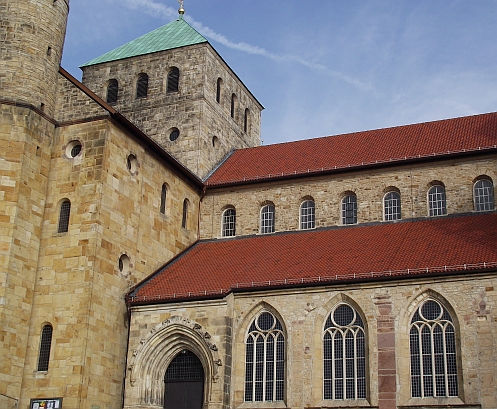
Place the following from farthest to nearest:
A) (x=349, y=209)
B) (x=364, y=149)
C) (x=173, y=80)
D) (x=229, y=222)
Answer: (x=173, y=80), (x=364, y=149), (x=229, y=222), (x=349, y=209)

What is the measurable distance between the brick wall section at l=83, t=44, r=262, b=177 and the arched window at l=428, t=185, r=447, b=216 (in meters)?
10.9

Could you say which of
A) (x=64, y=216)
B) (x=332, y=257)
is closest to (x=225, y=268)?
(x=332, y=257)

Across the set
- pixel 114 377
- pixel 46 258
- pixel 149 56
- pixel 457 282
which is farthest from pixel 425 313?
pixel 149 56

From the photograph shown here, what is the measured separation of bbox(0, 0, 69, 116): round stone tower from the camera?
27406mm

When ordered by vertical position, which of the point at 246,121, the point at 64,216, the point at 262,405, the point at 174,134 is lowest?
the point at 262,405

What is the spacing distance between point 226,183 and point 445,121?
10484 mm

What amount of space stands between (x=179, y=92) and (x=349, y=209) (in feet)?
38.6

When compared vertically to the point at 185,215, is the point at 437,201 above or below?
above

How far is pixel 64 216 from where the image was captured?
27031 millimetres

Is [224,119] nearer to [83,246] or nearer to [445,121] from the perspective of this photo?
[445,121]

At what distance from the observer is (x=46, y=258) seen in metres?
26.4

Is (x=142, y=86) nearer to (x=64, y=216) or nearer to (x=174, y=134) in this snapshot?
(x=174, y=134)

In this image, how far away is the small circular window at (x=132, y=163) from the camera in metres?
29.0

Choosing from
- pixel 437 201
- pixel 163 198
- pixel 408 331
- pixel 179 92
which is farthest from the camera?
pixel 179 92
